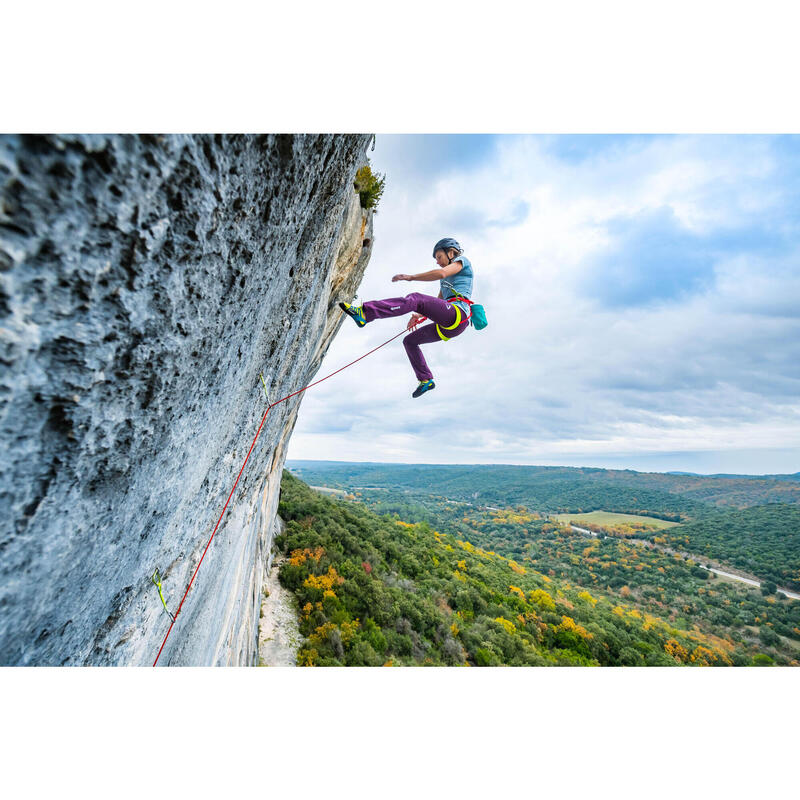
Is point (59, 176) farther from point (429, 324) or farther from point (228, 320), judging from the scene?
point (429, 324)

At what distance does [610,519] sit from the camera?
99.4 metres

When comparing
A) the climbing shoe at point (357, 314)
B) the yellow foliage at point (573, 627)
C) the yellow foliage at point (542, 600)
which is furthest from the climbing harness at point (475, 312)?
the yellow foliage at point (542, 600)

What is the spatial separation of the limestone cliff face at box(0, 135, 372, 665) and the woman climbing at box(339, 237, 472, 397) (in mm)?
1081

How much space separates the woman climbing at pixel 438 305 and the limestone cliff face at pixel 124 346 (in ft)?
3.55

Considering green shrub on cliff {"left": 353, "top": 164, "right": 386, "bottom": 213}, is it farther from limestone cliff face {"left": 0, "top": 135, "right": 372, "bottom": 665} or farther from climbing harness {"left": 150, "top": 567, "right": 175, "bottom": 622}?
climbing harness {"left": 150, "top": 567, "right": 175, "bottom": 622}

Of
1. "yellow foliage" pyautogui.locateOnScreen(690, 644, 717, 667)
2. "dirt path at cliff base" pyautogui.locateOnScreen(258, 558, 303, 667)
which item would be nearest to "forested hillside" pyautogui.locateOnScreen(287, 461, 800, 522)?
"yellow foliage" pyautogui.locateOnScreen(690, 644, 717, 667)

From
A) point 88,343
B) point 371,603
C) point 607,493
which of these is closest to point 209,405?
point 88,343

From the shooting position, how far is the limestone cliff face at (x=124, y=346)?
3.39 feet

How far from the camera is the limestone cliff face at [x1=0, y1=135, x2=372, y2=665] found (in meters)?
1.03

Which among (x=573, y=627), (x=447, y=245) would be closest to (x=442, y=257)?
(x=447, y=245)

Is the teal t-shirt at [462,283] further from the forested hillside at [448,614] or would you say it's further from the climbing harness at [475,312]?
the forested hillside at [448,614]

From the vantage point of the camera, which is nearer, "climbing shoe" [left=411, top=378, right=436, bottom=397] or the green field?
"climbing shoe" [left=411, top=378, right=436, bottom=397]

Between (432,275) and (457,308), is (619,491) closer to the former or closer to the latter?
(457,308)

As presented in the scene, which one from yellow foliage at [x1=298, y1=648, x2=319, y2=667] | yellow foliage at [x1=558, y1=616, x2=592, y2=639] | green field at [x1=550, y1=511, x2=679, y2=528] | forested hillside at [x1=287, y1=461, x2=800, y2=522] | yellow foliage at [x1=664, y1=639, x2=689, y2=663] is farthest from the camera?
forested hillside at [x1=287, y1=461, x2=800, y2=522]
